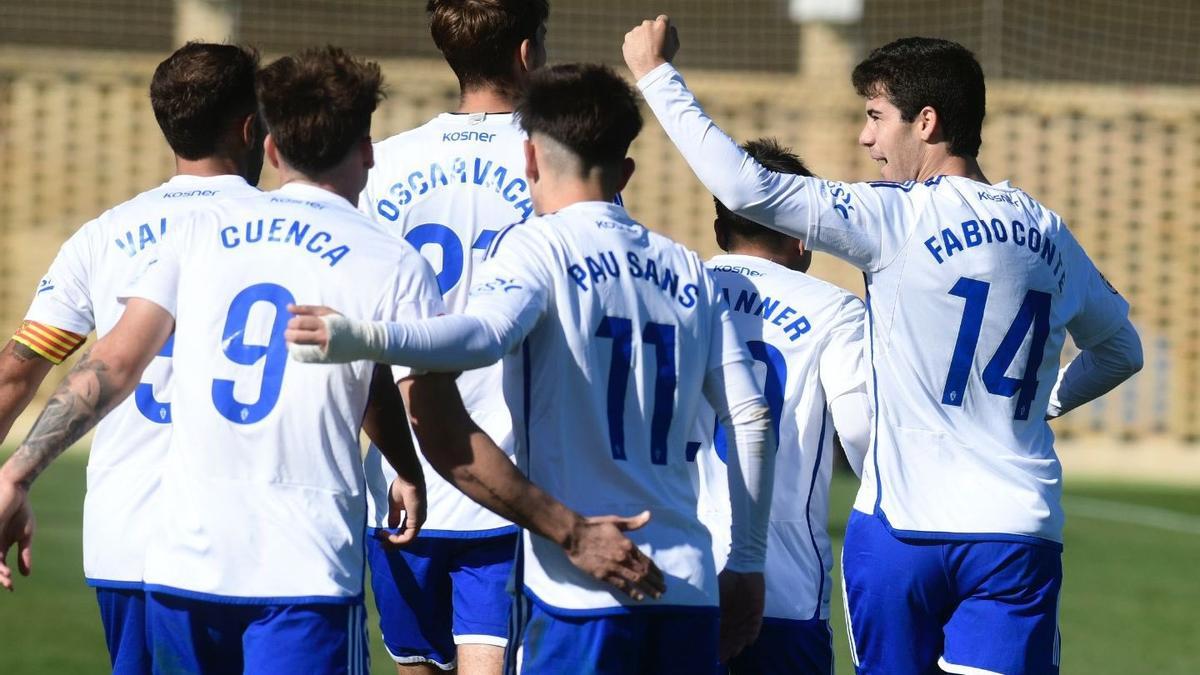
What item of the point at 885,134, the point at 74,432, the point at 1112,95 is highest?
the point at 1112,95

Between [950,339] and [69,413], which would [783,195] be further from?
[69,413]

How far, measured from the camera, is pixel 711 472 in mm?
4648

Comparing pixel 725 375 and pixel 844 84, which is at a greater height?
pixel 844 84

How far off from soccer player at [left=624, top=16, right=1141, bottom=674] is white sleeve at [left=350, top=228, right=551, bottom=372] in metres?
0.78

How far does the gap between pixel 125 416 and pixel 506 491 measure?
1.15 meters

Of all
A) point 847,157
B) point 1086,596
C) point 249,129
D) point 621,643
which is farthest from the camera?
point 847,157

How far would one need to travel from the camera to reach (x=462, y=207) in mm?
4723

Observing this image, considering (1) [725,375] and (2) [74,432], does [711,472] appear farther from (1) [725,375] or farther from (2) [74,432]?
(2) [74,432]

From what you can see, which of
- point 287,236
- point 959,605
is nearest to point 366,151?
point 287,236

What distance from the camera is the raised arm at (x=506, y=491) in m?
3.49

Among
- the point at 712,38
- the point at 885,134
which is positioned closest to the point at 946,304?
the point at 885,134

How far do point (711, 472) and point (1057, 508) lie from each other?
3.07 feet

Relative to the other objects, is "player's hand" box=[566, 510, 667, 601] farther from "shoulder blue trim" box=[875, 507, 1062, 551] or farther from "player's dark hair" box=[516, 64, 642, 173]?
"shoulder blue trim" box=[875, 507, 1062, 551]

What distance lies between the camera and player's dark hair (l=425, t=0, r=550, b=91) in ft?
15.4
